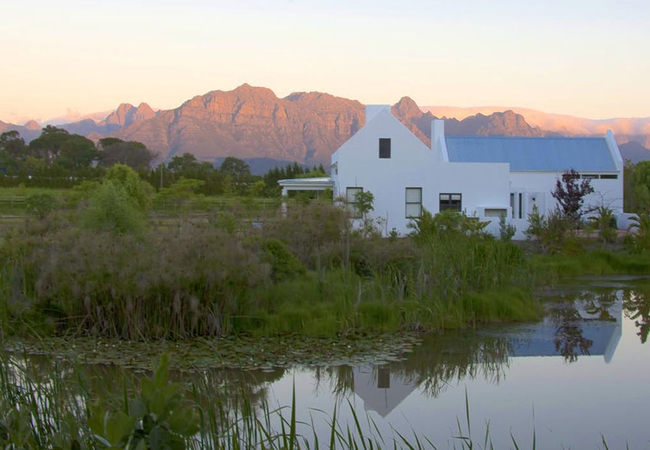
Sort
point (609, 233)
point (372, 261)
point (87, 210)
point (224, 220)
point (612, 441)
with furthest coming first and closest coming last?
point (609, 233)
point (224, 220)
point (87, 210)
point (372, 261)
point (612, 441)

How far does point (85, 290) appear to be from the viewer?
937 centimetres

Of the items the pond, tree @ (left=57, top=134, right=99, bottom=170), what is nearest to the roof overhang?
the pond

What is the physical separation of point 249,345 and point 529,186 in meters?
27.0

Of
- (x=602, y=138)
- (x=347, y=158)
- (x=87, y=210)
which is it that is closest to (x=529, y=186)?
(x=602, y=138)

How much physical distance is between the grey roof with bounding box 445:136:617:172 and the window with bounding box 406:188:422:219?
6105 mm

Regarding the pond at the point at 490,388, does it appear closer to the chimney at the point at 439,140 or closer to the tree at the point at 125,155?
the chimney at the point at 439,140

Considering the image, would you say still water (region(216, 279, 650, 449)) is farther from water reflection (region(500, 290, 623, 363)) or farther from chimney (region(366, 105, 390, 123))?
chimney (region(366, 105, 390, 123))

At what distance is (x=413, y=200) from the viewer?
28484 mm

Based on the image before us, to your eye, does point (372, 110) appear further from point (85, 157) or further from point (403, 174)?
point (85, 157)

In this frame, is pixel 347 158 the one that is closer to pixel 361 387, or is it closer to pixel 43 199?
pixel 43 199

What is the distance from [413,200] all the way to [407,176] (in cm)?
93

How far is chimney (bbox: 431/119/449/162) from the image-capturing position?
3431cm

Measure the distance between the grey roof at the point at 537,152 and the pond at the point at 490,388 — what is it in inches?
932

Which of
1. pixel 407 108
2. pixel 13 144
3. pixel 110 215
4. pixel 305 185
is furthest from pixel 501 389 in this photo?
pixel 407 108
